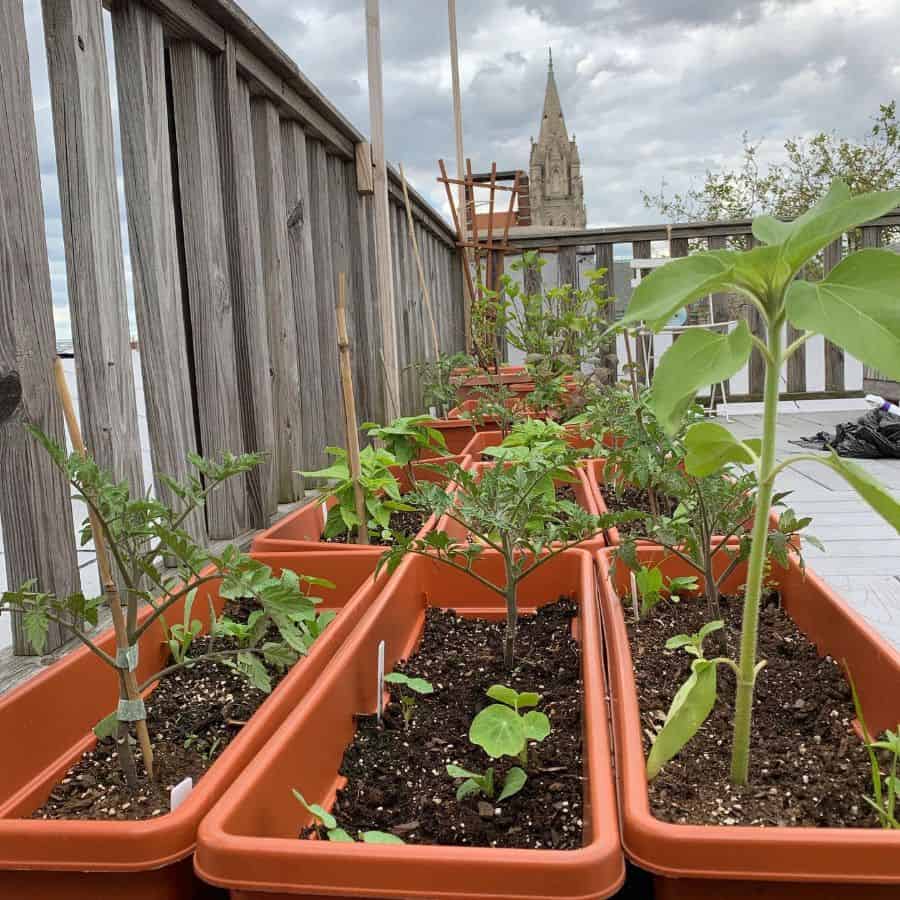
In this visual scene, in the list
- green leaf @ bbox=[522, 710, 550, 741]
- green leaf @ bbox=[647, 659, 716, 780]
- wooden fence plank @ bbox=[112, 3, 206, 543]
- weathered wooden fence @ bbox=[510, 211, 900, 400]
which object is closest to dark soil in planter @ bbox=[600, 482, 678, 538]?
wooden fence plank @ bbox=[112, 3, 206, 543]

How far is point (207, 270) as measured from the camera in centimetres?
181

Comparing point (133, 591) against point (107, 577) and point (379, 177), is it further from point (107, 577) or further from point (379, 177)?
point (379, 177)

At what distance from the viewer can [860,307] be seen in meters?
0.62

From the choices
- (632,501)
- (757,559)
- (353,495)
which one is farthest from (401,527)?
(757,559)

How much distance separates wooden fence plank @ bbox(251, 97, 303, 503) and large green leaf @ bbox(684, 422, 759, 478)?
5.03 feet

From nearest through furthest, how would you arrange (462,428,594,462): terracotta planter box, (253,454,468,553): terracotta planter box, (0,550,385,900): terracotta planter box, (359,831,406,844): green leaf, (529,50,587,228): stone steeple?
1. (0,550,385,900): terracotta planter box
2. (359,831,406,844): green leaf
3. (253,454,468,553): terracotta planter box
4. (462,428,594,462): terracotta planter box
5. (529,50,587,228): stone steeple

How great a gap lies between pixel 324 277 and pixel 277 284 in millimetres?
558

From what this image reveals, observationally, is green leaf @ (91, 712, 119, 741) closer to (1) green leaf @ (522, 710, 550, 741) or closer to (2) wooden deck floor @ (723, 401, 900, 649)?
(1) green leaf @ (522, 710, 550, 741)

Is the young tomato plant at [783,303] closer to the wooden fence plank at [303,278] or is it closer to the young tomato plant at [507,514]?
the young tomato plant at [507,514]

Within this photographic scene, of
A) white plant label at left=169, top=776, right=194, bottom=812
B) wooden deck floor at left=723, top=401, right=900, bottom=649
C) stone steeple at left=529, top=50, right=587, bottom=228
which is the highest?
stone steeple at left=529, top=50, right=587, bottom=228

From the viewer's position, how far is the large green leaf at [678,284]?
0.65 metres

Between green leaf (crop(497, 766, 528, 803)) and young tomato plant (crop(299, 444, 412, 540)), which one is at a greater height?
young tomato plant (crop(299, 444, 412, 540))

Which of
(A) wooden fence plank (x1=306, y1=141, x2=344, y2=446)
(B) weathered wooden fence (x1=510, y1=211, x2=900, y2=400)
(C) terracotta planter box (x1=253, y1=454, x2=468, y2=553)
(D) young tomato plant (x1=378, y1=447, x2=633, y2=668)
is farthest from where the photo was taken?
(B) weathered wooden fence (x1=510, y1=211, x2=900, y2=400)

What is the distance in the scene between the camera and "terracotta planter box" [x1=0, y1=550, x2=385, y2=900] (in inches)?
28.8
